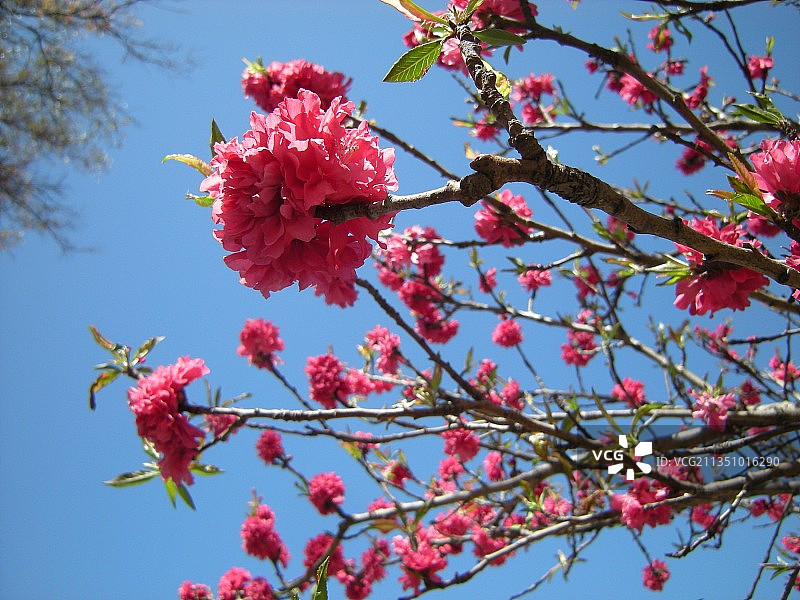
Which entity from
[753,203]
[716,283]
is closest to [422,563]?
[716,283]

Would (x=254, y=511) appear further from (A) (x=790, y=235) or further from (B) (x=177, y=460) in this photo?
(A) (x=790, y=235)

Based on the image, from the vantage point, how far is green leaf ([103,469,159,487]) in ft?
8.22

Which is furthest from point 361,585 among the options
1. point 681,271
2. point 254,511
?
point 681,271

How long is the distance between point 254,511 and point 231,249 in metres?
3.92

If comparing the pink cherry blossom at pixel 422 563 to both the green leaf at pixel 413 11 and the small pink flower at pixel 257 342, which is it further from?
the green leaf at pixel 413 11

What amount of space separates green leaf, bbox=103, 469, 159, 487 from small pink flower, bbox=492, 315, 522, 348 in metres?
3.42

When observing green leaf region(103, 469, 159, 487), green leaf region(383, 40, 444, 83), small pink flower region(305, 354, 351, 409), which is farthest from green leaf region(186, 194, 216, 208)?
small pink flower region(305, 354, 351, 409)

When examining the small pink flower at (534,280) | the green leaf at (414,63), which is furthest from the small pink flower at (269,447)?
the green leaf at (414,63)

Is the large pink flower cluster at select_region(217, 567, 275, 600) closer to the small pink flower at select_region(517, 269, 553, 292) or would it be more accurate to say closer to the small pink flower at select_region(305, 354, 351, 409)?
the small pink flower at select_region(305, 354, 351, 409)

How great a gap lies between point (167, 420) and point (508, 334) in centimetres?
351

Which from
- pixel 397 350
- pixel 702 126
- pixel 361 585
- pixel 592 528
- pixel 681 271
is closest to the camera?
pixel 681 271

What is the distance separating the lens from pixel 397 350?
4.37m

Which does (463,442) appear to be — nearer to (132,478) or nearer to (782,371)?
(132,478)

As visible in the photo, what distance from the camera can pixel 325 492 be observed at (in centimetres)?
420
